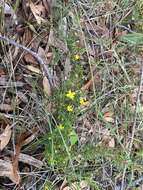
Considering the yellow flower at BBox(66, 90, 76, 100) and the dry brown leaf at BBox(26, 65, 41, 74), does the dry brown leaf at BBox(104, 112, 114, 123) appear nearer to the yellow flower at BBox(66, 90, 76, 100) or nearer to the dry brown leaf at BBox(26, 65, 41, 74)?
the yellow flower at BBox(66, 90, 76, 100)

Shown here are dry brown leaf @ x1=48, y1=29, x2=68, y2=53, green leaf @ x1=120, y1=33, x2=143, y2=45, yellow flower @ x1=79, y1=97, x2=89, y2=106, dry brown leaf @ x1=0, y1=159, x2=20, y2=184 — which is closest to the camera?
dry brown leaf @ x1=0, y1=159, x2=20, y2=184

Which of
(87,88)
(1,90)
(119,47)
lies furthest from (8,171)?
(119,47)

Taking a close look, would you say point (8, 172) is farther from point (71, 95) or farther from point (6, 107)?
point (71, 95)

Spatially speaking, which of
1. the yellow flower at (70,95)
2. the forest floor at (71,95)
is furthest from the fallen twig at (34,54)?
the yellow flower at (70,95)

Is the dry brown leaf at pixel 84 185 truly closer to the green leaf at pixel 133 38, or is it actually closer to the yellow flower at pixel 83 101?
the yellow flower at pixel 83 101

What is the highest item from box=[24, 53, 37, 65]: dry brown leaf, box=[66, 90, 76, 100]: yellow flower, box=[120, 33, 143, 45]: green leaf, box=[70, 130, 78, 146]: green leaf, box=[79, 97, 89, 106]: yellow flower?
box=[120, 33, 143, 45]: green leaf

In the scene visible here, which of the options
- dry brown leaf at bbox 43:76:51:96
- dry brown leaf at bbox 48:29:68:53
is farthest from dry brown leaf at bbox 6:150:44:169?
dry brown leaf at bbox 48:29:68:53

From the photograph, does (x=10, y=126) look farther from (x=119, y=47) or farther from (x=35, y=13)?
(x=119, y=47)
